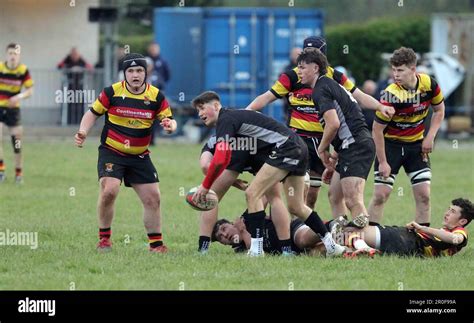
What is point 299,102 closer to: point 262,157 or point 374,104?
point 374,104

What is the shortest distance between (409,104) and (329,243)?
2.12 meters

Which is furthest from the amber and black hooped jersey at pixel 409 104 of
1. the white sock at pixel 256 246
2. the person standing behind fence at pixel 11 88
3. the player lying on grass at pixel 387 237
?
the person standing behind fence at pixel 11 88

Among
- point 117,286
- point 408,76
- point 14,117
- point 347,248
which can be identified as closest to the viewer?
point 117,286

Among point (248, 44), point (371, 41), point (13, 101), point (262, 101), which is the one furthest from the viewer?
point (371, 41)

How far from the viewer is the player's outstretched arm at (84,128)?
12.1 m

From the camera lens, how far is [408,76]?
12.8m

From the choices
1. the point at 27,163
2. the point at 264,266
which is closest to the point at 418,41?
the point at 27,163

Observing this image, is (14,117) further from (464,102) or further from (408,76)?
(464,102)

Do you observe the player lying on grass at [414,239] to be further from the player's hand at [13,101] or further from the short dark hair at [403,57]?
the player's hand at [13,101]

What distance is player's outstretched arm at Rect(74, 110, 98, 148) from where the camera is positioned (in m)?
12.1

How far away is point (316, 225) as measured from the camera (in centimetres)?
1202

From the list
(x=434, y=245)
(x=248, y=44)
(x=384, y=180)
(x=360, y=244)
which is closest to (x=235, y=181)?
(x=360, y=244)

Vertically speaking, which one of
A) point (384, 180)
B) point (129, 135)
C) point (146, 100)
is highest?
point (146, 100)
